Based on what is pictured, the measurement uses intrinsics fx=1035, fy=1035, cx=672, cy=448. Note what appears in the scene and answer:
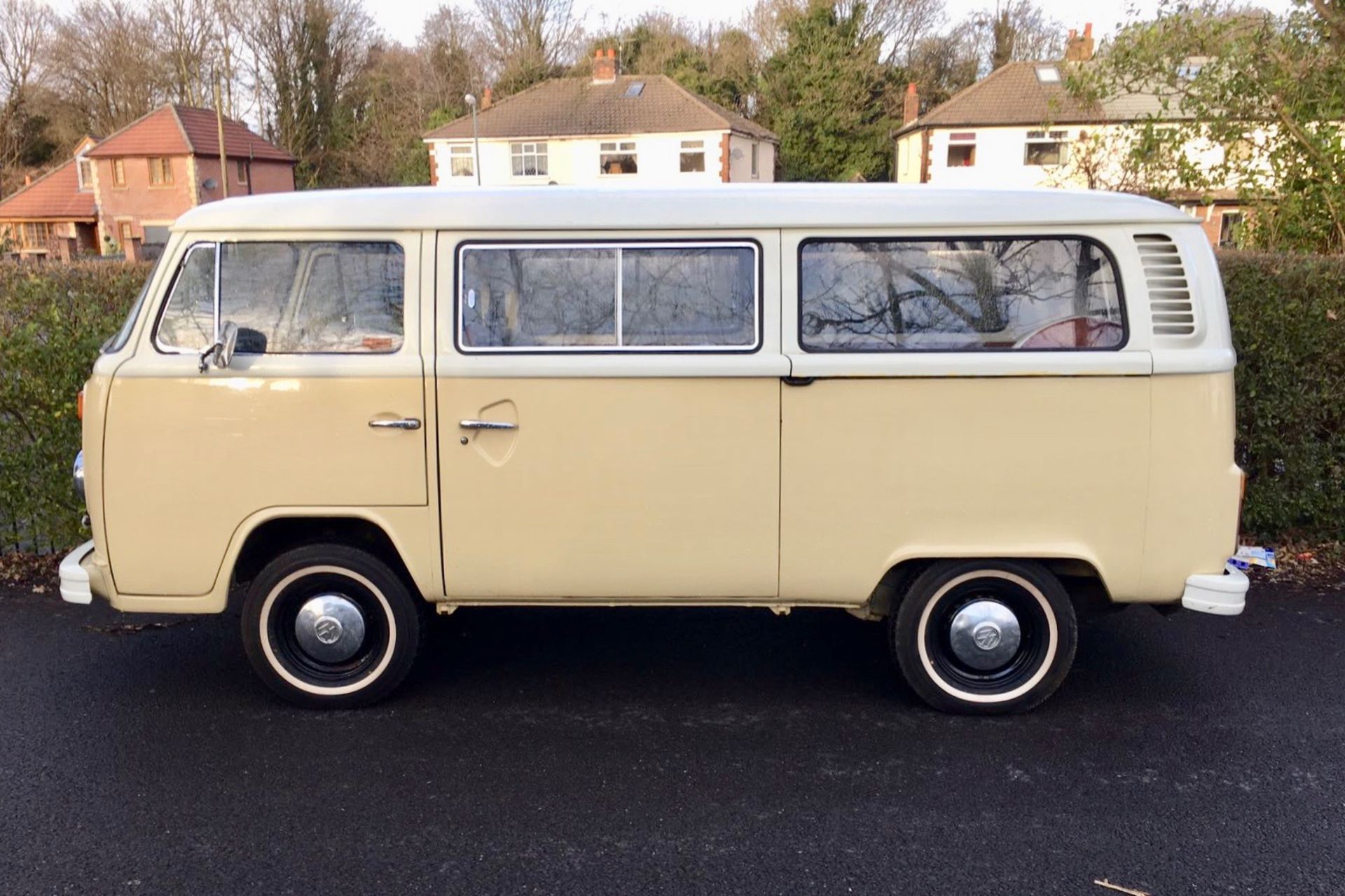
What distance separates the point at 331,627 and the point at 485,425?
115 centimetres

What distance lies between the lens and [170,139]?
1882 inches

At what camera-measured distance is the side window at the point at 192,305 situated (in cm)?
422

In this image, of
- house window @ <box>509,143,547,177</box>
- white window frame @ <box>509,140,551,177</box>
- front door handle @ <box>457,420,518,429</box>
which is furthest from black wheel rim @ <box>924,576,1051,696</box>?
house window @ <box>509,143,547,177</box>

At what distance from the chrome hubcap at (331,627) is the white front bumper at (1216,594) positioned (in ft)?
11.2

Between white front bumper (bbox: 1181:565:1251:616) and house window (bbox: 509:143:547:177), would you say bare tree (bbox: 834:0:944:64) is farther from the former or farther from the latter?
white front bumper (bbox: 1181:565:1251:616)

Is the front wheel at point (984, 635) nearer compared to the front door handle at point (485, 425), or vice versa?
the front door handle at point (485, 425)

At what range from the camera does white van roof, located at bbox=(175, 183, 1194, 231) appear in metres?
4.07

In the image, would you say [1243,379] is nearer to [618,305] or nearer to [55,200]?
[618,305]

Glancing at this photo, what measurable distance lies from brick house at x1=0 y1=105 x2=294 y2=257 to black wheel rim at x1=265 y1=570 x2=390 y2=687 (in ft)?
156

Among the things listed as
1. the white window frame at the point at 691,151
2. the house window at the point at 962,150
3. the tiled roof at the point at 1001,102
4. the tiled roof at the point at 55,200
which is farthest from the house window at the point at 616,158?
the tiled roof at the point at 55,200

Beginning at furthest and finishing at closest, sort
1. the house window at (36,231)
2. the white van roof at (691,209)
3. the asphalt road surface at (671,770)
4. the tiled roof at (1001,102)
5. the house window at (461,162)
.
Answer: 1. the house window at (461,162)
2. the house window at (36,231)
3. the tiled roof at (1001,102)
4. the white van roof at (691,209)
5. the asphalt road surface at (671,770)

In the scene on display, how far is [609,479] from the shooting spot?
13.8 feet

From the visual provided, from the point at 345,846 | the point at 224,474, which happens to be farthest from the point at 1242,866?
Result: the point at 224,474

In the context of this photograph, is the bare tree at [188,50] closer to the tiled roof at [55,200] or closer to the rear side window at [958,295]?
the tiled roof at [55,200]
